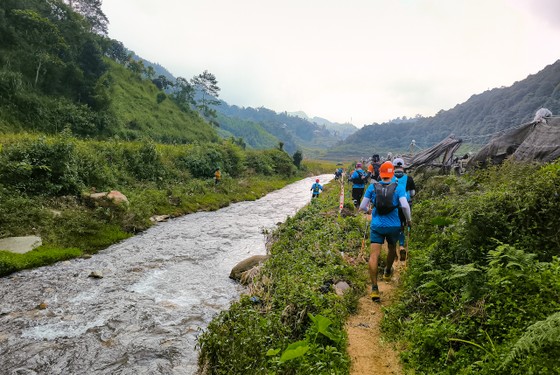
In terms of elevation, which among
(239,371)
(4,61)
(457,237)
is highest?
(4,61)

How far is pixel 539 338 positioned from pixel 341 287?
5.16m

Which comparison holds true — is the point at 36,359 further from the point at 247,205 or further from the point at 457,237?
the point at 247,205

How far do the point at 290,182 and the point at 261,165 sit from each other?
8.33 m

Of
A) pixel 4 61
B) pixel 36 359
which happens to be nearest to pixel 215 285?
pixel 36 359

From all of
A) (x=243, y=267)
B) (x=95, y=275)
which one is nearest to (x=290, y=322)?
(x=243, y=267)

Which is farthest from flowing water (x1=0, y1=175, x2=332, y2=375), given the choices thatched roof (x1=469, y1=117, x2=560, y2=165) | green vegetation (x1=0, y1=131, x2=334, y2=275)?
thatched roof (x1=469, y1=117, x2=560, y2=165)

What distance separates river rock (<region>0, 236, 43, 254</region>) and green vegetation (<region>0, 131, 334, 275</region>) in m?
0.32

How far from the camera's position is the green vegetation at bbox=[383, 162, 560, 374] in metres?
4.29

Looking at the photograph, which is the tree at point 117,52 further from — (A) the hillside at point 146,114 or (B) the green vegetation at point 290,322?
(B) the green vegetation at point 290,322

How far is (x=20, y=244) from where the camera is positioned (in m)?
13.4

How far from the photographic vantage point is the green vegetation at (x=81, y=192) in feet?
48.2

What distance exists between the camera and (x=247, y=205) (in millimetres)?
31906

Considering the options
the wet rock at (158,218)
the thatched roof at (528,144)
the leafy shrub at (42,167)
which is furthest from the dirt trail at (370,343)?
the leafy shrub at (42,167)

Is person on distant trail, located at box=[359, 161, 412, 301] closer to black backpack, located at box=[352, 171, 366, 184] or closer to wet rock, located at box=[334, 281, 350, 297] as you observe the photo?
wet rock, located at box=[334, 281, 350, 297]
